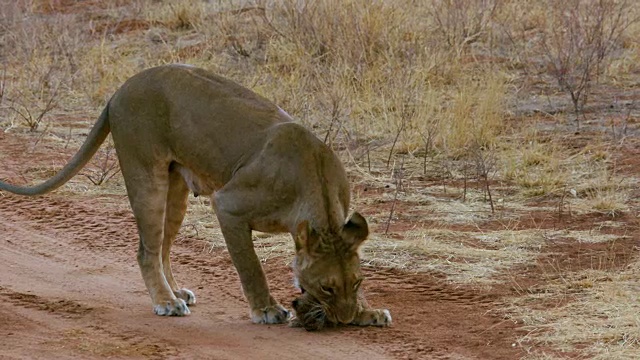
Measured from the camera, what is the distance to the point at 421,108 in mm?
11672

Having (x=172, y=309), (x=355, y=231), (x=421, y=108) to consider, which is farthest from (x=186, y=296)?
(x=421, y=108)

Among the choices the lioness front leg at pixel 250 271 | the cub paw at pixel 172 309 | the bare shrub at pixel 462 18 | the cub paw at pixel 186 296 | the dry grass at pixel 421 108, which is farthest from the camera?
the bare shrub at pixel 462 18

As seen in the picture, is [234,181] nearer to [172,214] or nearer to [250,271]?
[250,271]

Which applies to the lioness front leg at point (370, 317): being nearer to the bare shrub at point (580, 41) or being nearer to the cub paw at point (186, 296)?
the cub paw at point (186, 296)

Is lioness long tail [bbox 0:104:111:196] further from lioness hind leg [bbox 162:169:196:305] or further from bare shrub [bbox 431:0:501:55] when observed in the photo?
bare shrub [bbox 431:0:501:55]

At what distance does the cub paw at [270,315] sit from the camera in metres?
6.65

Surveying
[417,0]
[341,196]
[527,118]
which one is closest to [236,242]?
[341,196]

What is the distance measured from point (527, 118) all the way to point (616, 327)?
5.95m

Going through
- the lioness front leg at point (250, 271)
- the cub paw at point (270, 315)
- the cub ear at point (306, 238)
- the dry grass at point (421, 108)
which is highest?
the cub ear at point (306, 238)

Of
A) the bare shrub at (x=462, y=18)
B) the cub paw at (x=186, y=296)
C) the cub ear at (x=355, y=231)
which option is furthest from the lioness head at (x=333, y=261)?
the bare shrub at (x=462, y=18)

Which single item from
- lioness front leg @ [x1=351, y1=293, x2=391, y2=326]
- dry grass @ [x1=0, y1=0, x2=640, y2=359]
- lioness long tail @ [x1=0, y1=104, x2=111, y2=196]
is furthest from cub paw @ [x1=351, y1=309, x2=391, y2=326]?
lioness long tail @ [x1=0, y1=104, x2=111, y2=196]

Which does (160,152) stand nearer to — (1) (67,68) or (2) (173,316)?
(2) (173,316)

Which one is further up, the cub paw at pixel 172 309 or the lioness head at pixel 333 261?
the lioness head at pixel 333 261

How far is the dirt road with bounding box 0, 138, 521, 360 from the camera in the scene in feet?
20.5
